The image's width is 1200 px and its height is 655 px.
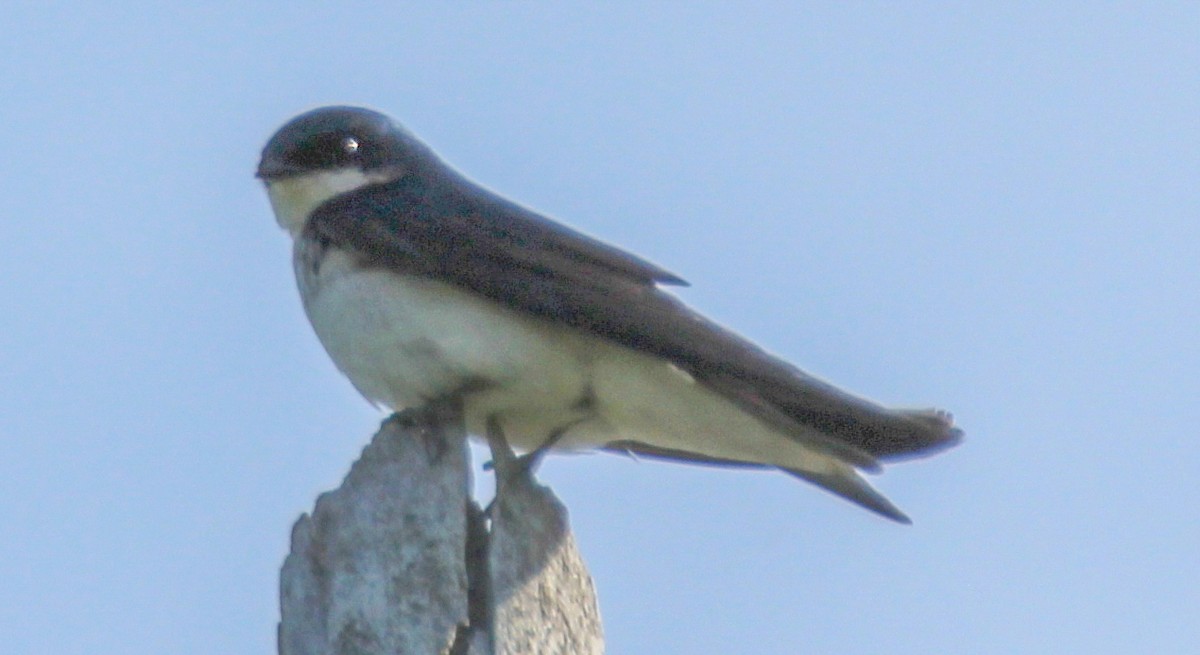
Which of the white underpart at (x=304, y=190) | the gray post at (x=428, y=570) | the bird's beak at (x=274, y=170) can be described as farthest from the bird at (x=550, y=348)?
the gray post at (x=428, y=570)

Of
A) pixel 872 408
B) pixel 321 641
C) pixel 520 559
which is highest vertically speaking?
pixel 872 408

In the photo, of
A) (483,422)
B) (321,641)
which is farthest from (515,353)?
(321,641)

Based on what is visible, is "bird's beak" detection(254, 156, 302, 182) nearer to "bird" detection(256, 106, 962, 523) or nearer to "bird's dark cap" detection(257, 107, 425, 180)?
"bird's dark cap" detection(257, 107, 425, 180)

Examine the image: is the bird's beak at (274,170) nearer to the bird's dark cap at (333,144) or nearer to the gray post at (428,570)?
the bird's dark cap at (333,144)

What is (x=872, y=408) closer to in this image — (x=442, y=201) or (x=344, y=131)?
(x=442, y=201)

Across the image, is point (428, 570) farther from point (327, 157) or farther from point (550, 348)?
point (327, 157)

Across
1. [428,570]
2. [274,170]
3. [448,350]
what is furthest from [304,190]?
[428,570]
